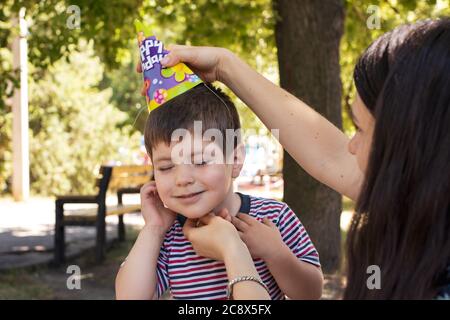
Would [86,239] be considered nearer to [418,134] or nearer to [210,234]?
[210,234]

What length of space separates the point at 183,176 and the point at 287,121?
0.36 metres

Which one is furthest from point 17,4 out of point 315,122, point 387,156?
point 387,156

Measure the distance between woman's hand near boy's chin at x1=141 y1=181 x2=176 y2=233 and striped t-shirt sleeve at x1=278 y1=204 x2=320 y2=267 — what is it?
0.32 metres

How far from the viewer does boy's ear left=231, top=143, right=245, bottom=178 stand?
2045 millimetres

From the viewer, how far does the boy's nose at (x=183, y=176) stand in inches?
73.8

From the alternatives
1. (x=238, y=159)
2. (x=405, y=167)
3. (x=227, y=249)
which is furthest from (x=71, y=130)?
(x=405, y=167)

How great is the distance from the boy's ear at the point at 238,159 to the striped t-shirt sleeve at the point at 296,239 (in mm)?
178

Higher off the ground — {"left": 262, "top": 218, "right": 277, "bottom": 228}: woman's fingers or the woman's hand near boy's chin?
the woman's hand near boy's chin

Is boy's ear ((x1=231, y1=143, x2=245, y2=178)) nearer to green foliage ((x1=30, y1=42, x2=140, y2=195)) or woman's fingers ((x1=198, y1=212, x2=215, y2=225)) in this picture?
woman's fingers ((x1=198, y1=212, x2=215, y2=225))

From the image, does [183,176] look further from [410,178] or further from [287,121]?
[410,178]

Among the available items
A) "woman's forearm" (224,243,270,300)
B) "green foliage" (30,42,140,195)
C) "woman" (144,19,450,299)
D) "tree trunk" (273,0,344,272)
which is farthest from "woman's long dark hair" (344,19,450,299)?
"green foliage" (30,42,140,195)

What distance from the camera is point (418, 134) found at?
3.87ft

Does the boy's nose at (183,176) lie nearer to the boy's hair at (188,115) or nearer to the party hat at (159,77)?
the boy's hair at (188,115)

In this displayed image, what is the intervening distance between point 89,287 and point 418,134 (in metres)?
5.67
